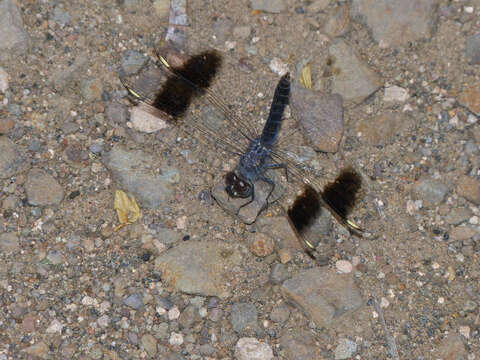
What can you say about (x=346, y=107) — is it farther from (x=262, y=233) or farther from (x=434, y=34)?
(x=262, y=233)

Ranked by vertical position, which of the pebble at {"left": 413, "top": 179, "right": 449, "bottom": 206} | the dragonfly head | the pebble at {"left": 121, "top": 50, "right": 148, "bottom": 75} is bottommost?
the dragonfly head

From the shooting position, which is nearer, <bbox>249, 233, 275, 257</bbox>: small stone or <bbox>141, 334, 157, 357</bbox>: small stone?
<bbox>141, 334, 157, 357</bbox>: small stone

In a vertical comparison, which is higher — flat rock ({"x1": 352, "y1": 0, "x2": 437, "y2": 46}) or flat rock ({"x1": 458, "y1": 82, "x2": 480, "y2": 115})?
flat rock ({"x1": 352, "y1": 0, "x2": 437, "y2": 46})

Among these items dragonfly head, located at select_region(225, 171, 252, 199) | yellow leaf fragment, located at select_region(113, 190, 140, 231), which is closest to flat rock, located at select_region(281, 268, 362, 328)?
dragonfly head, located at select_region(225, 171, 252, 199)

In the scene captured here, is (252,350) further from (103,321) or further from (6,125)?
(6,125)

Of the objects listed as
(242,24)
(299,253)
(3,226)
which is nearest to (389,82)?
(242,24)

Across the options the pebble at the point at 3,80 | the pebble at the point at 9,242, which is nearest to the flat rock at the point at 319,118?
the pebble at the point at 3,80

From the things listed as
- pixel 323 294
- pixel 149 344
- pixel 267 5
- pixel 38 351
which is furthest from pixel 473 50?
pixel 38 351

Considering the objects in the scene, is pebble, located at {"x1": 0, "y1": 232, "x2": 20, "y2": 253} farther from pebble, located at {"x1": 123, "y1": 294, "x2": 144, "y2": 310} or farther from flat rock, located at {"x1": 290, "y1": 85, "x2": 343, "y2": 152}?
flat rock, located at {"x1": 290, "y1": 85, "x2": 343, "y2": 152}
